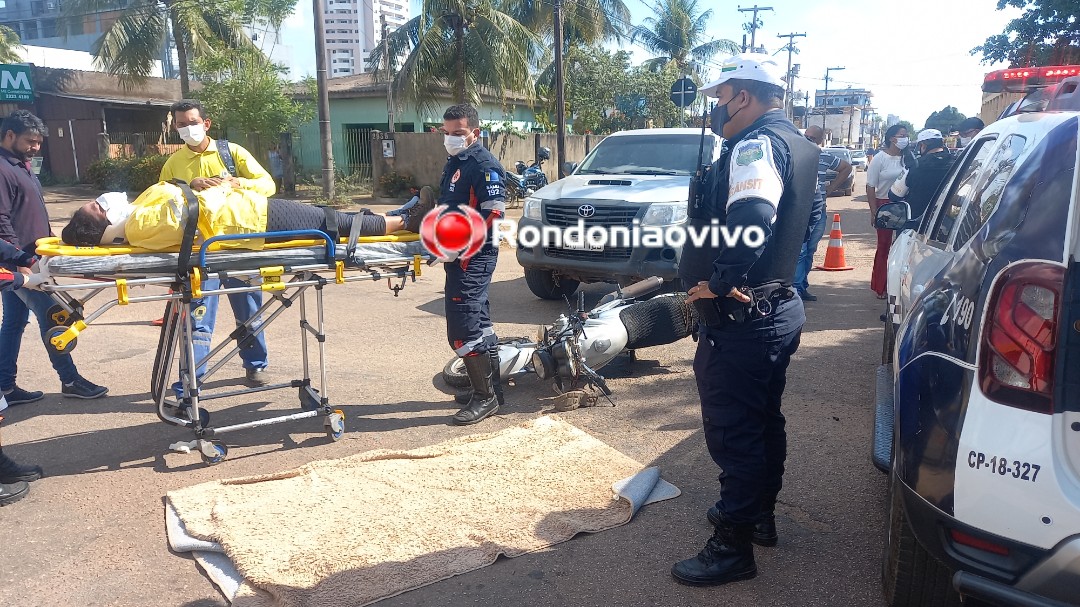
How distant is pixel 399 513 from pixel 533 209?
480 centimetres

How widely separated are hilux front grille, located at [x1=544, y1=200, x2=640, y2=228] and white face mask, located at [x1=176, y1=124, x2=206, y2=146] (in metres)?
3.52

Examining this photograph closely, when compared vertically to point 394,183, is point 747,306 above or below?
above

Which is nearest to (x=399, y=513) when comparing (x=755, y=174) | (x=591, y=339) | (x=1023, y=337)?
(x=591, y=339)

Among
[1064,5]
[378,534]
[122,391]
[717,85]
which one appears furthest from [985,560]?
[1064,5]

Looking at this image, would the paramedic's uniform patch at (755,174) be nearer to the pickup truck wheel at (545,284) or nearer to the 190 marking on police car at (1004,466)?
the 190 marking on police car at (1004,466)

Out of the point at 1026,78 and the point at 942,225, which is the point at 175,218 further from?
the point at 1026,78

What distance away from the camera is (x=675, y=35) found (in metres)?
41.7

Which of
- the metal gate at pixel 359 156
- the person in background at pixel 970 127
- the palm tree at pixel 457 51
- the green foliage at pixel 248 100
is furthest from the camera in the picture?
the metal gate at pixel 359 156

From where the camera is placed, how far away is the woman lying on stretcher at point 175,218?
3955 millimetres

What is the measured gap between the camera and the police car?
6.28ft

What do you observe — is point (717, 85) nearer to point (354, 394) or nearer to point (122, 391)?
point (354, 394)

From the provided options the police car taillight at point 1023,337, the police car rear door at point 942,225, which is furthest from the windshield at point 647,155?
the police car taillight at point 1023,337

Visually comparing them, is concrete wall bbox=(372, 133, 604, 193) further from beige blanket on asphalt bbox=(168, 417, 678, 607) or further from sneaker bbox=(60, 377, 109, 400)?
beige blanket on asphalt bbox=(168, 417, 678, 607)

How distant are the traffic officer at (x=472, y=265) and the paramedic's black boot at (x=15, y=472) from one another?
2.30 meters
